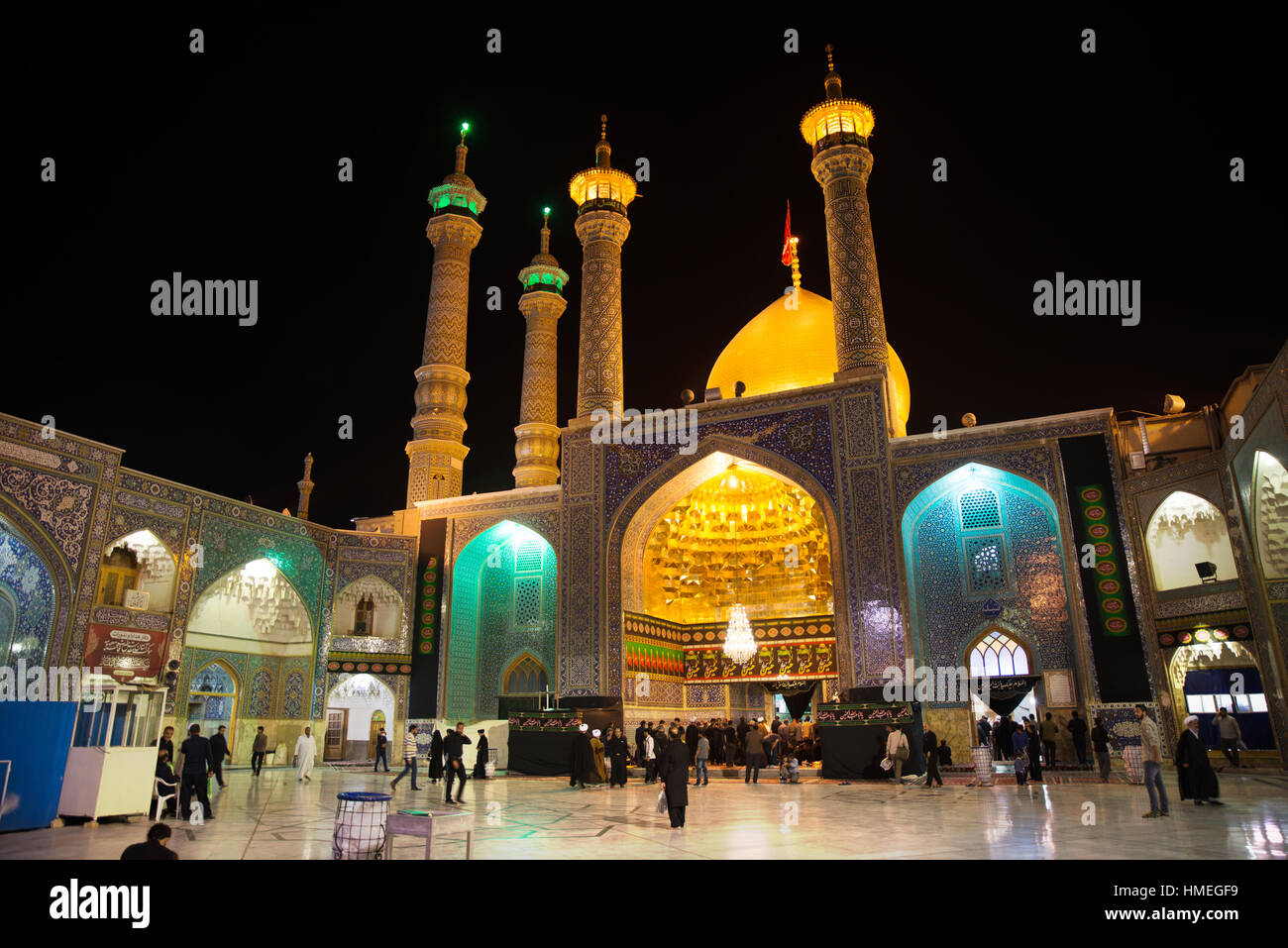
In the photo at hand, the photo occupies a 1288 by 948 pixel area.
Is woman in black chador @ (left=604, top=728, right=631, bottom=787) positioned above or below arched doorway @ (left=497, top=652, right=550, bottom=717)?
below

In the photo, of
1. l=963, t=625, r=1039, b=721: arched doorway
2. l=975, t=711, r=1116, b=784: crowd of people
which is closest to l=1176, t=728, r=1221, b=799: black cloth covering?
l=975, t=711, r=1116, b=784: crowd of people

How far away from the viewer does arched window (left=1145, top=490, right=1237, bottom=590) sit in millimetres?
11992

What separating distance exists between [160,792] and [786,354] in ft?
44.9

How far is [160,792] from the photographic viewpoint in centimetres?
693

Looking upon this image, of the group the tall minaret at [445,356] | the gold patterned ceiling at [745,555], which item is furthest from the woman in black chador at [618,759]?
the tall minaret at [445,356]

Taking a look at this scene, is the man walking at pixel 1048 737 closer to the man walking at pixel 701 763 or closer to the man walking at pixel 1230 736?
the man walking at pixel 1230 736

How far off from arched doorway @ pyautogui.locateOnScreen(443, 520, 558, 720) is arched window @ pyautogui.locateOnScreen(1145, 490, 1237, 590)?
9670 mm

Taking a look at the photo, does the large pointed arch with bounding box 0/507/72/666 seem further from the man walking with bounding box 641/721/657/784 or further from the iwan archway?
the iwan archway

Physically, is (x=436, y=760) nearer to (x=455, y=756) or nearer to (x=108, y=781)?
(x=455, y=756)
